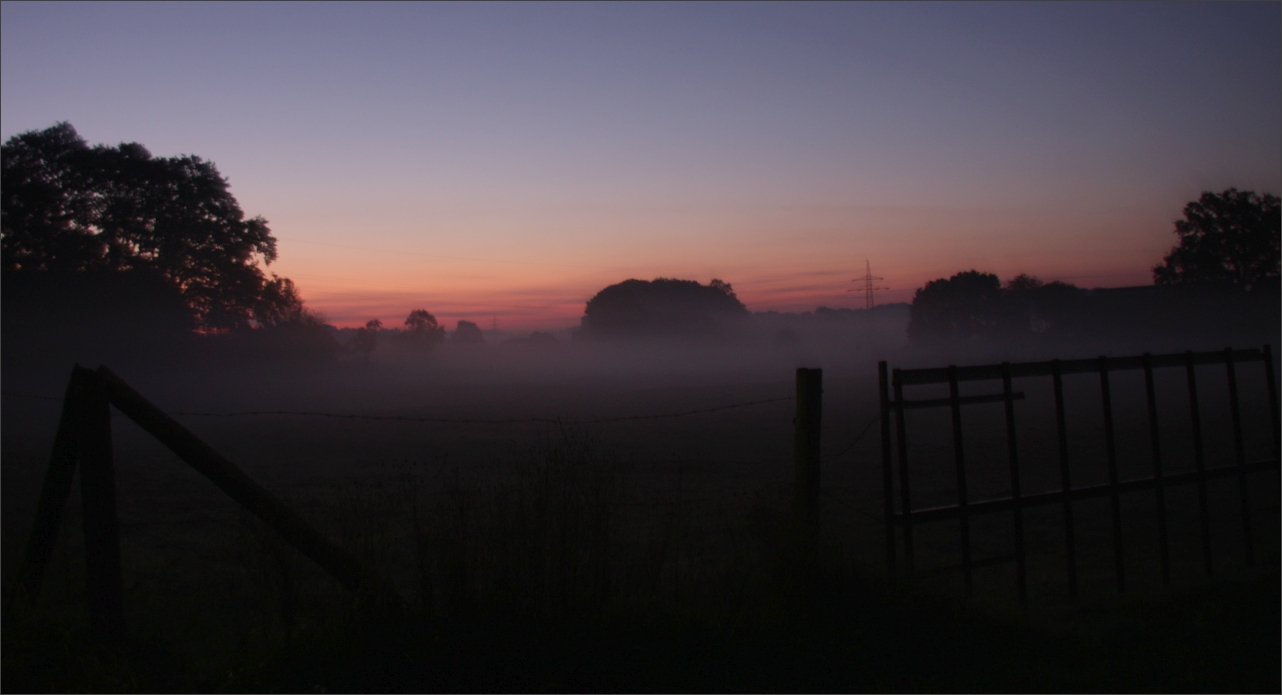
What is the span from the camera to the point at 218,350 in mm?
42594

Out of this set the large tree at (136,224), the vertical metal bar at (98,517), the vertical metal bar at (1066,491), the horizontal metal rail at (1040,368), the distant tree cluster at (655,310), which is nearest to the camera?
the vertical metal bar at (98,517)

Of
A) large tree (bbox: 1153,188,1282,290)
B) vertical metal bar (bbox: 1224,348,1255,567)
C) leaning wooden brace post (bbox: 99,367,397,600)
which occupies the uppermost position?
large tree (bbox: 1153,188,1282,290)

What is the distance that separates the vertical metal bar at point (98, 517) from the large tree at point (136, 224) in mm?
38816

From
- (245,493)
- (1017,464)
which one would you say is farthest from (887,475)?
(245,493)

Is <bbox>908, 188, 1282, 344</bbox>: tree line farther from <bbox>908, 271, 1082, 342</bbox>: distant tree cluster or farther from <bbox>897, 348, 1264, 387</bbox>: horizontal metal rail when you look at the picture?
<bbox>897, 348, 1264, 387</bbox>: horizontal metal rail

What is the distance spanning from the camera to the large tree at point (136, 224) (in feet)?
115

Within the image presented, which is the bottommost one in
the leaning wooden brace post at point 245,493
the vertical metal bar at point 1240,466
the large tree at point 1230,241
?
the vertical metal bar at point 1240,466

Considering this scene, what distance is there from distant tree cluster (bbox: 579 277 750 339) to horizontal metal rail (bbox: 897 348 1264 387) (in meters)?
101

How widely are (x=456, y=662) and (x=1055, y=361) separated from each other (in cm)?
594

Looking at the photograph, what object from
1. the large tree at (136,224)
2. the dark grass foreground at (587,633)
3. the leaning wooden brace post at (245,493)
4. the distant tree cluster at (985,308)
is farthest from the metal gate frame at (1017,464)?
the distant tree cluster at (985,308)

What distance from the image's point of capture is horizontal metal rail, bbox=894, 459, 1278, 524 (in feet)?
20.4

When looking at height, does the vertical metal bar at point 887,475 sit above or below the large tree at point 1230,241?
below

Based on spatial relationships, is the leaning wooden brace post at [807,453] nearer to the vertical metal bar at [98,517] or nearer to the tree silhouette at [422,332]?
the vertical metal bar at [98,517]

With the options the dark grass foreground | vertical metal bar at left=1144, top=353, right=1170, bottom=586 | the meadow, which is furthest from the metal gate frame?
the dark grass foreground
